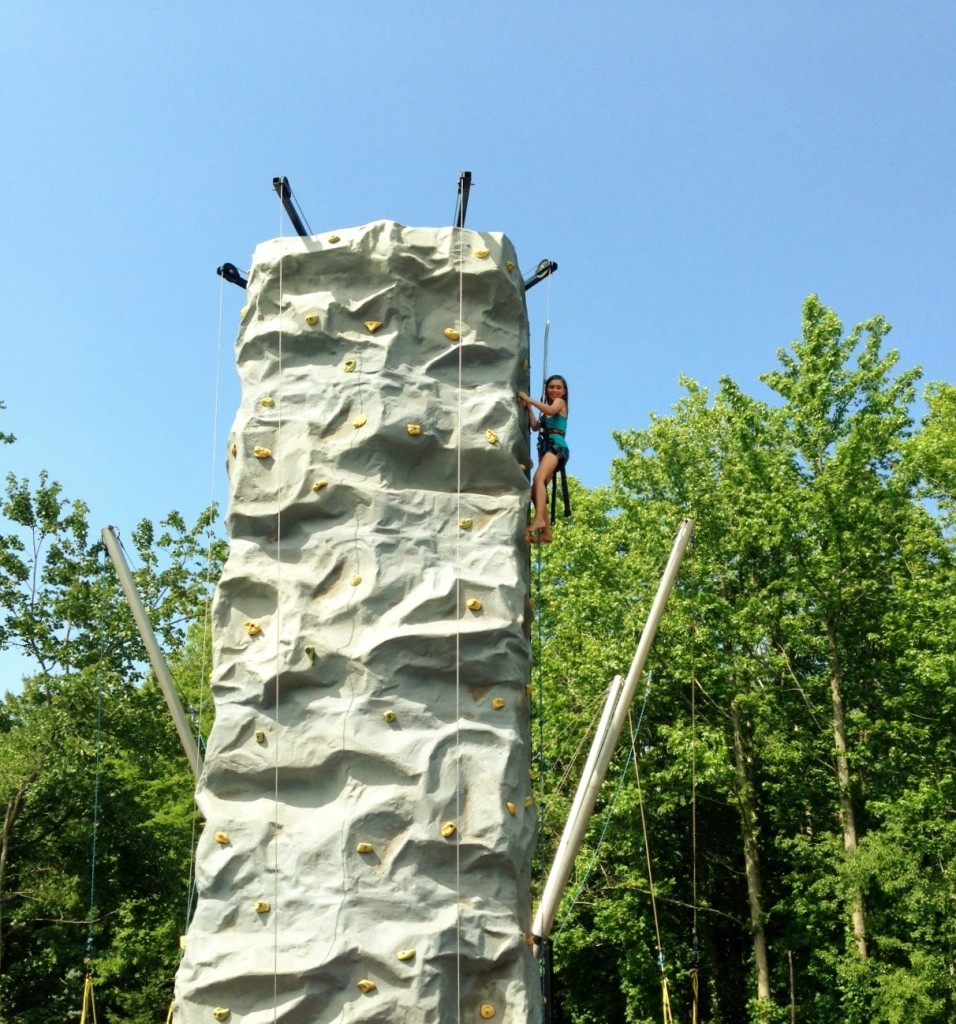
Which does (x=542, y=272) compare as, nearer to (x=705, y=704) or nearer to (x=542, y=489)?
(x=542, y=489)

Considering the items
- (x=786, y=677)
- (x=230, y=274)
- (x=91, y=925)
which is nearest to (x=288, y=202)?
(x=230, y=274)

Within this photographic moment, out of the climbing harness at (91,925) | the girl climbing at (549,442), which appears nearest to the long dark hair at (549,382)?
the girl climbing at (549,442)

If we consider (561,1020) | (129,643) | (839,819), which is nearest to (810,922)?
(839,819)

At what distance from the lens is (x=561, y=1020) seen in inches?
974

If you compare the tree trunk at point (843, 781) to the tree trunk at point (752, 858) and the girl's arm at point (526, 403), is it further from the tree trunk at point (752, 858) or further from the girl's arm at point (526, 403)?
the girl's arm at point (526, 403)

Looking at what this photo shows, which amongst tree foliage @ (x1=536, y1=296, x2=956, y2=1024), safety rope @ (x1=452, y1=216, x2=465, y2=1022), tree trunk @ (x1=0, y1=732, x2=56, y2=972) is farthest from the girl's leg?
tree trunk @ (x1=0, y1=732, x2=56, y2=972)

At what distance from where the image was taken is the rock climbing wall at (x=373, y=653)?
22.0ft

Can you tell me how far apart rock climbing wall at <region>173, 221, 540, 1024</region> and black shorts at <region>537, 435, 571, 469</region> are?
0.72m

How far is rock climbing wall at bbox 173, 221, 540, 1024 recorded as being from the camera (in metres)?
6.70

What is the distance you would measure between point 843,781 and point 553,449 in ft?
40.6

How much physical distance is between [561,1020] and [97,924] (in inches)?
378

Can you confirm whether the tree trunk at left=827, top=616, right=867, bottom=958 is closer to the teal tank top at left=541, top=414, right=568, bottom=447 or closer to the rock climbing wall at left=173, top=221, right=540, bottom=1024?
the teal tank top at left=541, top=414, right=568, bottom=447

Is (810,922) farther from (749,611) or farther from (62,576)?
(62,576)

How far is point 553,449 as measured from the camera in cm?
860
